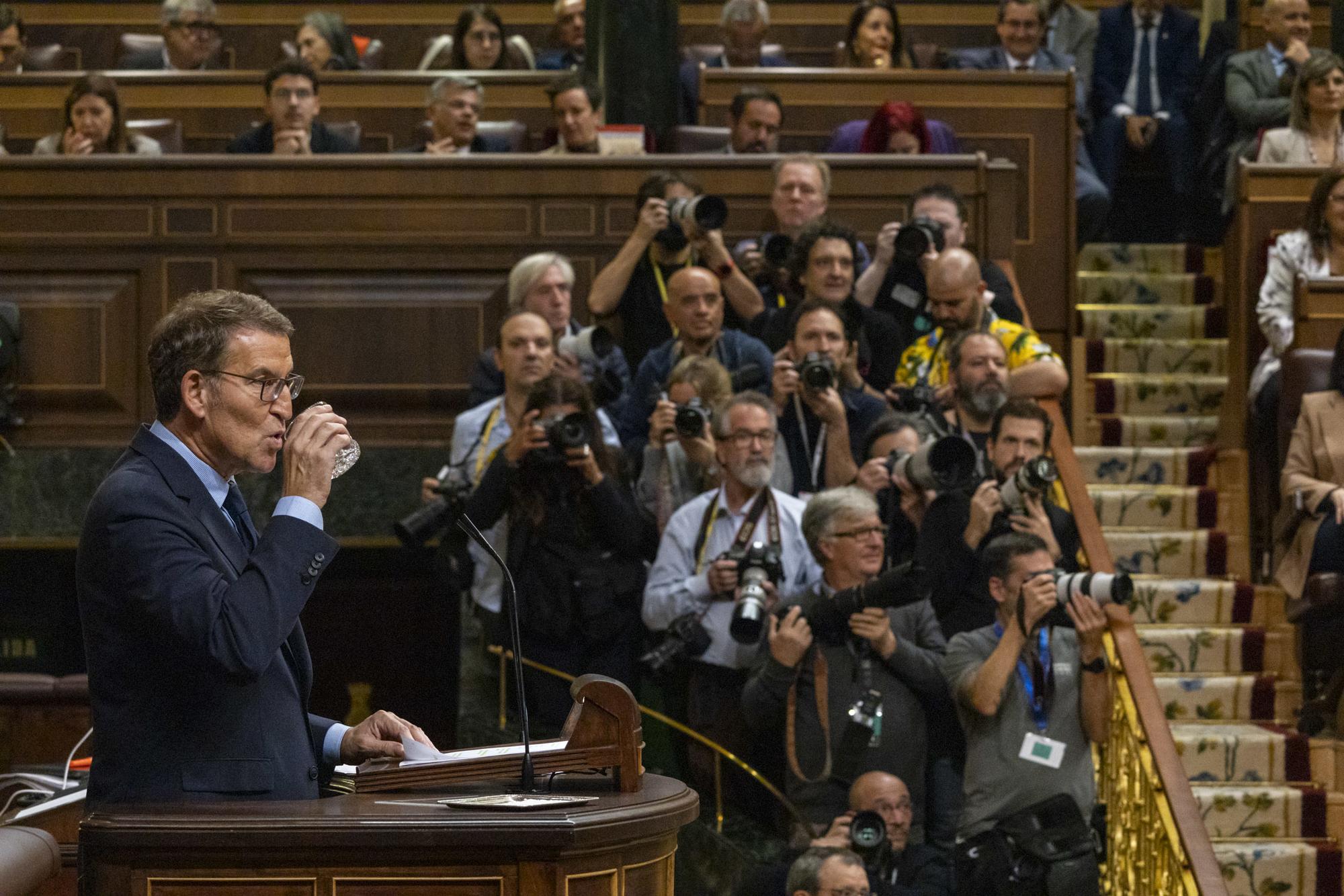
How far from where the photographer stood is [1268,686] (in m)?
5.68

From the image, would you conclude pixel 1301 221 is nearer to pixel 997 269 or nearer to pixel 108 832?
pixel 997 269

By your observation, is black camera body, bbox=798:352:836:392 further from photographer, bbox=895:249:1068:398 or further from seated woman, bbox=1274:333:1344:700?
seated woman, bbox=1274:333:1344:700

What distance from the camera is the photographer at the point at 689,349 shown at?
5.39m

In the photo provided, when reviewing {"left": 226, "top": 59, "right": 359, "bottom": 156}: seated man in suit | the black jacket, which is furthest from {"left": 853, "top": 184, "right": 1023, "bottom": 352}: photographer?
the black jacket

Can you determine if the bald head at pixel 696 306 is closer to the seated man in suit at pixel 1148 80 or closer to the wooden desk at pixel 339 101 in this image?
the wooden desk at pixel 339 101

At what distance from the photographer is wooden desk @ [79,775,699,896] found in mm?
2037

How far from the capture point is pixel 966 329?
17.9ft

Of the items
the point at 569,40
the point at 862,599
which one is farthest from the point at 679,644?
the point at 569,40

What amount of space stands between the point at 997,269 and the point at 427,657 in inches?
93.7

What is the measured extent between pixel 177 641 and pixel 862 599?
247cm

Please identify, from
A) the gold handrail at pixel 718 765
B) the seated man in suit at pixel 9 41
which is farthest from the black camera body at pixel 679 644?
the seated man in suit at pixel 9 41

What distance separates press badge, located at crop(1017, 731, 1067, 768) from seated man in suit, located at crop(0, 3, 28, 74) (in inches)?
230

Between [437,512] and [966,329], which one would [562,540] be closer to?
[437,512]

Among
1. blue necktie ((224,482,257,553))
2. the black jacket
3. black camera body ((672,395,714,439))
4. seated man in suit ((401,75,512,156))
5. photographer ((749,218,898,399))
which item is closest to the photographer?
blue necktie ((224,482,257,553))
